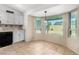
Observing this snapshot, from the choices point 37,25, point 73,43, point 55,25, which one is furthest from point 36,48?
point 73,43

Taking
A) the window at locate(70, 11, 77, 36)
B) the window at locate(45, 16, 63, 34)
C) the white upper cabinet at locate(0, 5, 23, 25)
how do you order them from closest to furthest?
1. the window at locate(45, 16, 63, 34)
2. the white upper cabinet at locate(0, 5, 23, 25)
3. the window at locate(70, 11, 77, 36)

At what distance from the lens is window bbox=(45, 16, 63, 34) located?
2479mm

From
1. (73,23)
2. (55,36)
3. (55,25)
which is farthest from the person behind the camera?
(73,23)

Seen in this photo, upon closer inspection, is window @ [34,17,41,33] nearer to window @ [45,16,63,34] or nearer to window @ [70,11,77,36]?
window @ [45,16,63,34]

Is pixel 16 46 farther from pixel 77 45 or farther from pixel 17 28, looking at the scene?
pixel 77 45

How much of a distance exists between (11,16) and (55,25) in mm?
1300

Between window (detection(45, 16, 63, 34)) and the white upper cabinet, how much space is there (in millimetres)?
727

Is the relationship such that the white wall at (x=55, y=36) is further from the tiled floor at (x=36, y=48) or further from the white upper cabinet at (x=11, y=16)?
the white upper cabinet at (x=11, y=16)

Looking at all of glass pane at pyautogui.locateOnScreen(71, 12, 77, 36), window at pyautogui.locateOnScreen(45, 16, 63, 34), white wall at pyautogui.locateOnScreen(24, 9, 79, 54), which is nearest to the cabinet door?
white wall at pyautogui.locateOnScreen(24, 9, 79, 54)

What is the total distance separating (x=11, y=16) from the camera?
9.26ft

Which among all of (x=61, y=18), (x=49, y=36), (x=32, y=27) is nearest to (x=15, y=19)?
(x=32, y=27)

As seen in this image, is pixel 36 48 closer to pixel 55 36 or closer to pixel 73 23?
pixel 55 36

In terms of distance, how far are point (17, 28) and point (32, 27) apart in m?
0.74

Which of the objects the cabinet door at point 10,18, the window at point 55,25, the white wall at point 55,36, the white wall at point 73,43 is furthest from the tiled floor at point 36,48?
the cabinet door at point 10,18
